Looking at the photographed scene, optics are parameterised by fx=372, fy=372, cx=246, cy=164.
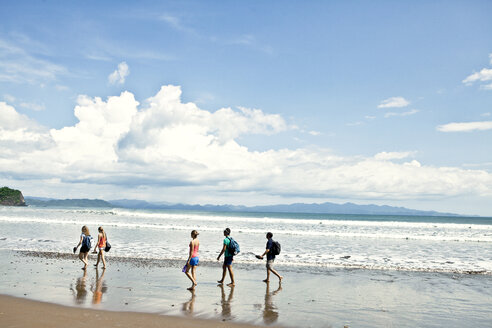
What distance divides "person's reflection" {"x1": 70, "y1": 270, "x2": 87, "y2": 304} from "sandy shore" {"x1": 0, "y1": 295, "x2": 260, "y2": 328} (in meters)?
0.88

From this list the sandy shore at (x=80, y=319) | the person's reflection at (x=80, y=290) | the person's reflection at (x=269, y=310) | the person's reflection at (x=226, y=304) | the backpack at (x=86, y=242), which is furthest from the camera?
the backpack at (x=86, y=242)

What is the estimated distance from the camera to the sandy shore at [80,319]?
309 inches

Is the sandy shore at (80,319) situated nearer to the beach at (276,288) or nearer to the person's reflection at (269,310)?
the beach at (276,288)

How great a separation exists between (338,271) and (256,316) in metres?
8.57

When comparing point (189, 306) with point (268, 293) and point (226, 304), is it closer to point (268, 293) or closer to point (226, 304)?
point (226, 304)

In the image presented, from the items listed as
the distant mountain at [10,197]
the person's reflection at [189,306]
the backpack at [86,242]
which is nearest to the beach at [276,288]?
the person's reflection at [189,306]

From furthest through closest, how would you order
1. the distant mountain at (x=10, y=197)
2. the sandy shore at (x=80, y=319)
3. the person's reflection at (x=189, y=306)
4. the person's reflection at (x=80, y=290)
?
1. the distant mountain at (x=10, y=197)
2. the person's reflection at (x=80, y=290)
3. the person's reflection at (x=189, y=306)
4. the sandy shore at (x=80, y=319)

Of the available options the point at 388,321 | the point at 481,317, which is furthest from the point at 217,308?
the point at 481,317

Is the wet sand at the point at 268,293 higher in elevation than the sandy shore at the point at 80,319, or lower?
lower

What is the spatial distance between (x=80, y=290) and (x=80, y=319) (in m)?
3.45

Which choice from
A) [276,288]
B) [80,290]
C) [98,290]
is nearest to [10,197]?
→ [80,290]

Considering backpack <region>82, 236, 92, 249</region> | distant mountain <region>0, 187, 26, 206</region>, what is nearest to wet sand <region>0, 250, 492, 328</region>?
Answer: backpack <region>82, 236, 92, 249</region>

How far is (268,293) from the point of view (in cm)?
1170

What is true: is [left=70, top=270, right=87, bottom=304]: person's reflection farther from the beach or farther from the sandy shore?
the sandy shore
